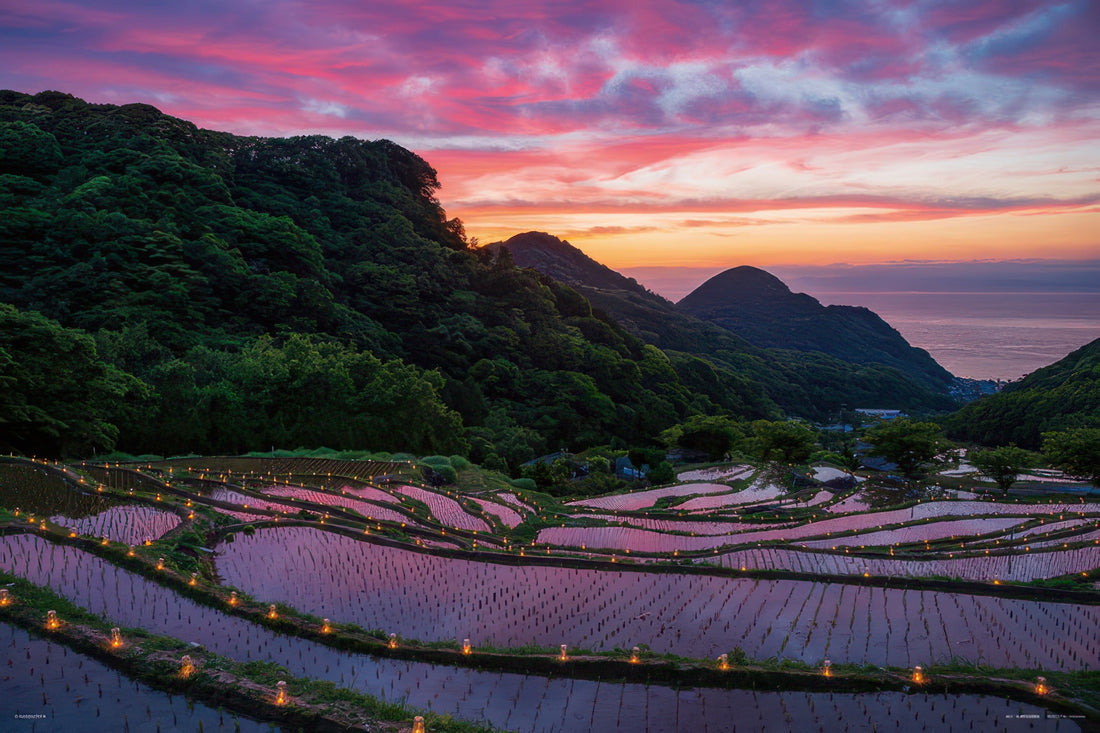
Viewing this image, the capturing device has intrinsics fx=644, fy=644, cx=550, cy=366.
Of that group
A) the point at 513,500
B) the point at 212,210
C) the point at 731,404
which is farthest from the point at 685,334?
the point at 513,500

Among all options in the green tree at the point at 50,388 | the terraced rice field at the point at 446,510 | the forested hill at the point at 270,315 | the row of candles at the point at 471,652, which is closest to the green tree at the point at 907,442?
the forested hill at the point at 270,315

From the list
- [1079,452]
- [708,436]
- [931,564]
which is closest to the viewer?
[931,564]

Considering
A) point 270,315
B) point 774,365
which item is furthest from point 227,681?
point 774,365

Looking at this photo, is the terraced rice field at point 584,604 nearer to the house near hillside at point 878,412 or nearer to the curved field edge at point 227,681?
the curved field edge at point 227,681

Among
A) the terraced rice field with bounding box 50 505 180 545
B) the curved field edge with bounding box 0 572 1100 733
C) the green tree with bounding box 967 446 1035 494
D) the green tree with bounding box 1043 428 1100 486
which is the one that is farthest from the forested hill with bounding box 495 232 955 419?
the curved field edge with bounding box 0 572 1100 733

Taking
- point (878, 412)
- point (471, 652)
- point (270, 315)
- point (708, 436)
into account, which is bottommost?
point (878, 412)

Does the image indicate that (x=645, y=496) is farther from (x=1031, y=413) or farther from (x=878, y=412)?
(x=878, y=412)
